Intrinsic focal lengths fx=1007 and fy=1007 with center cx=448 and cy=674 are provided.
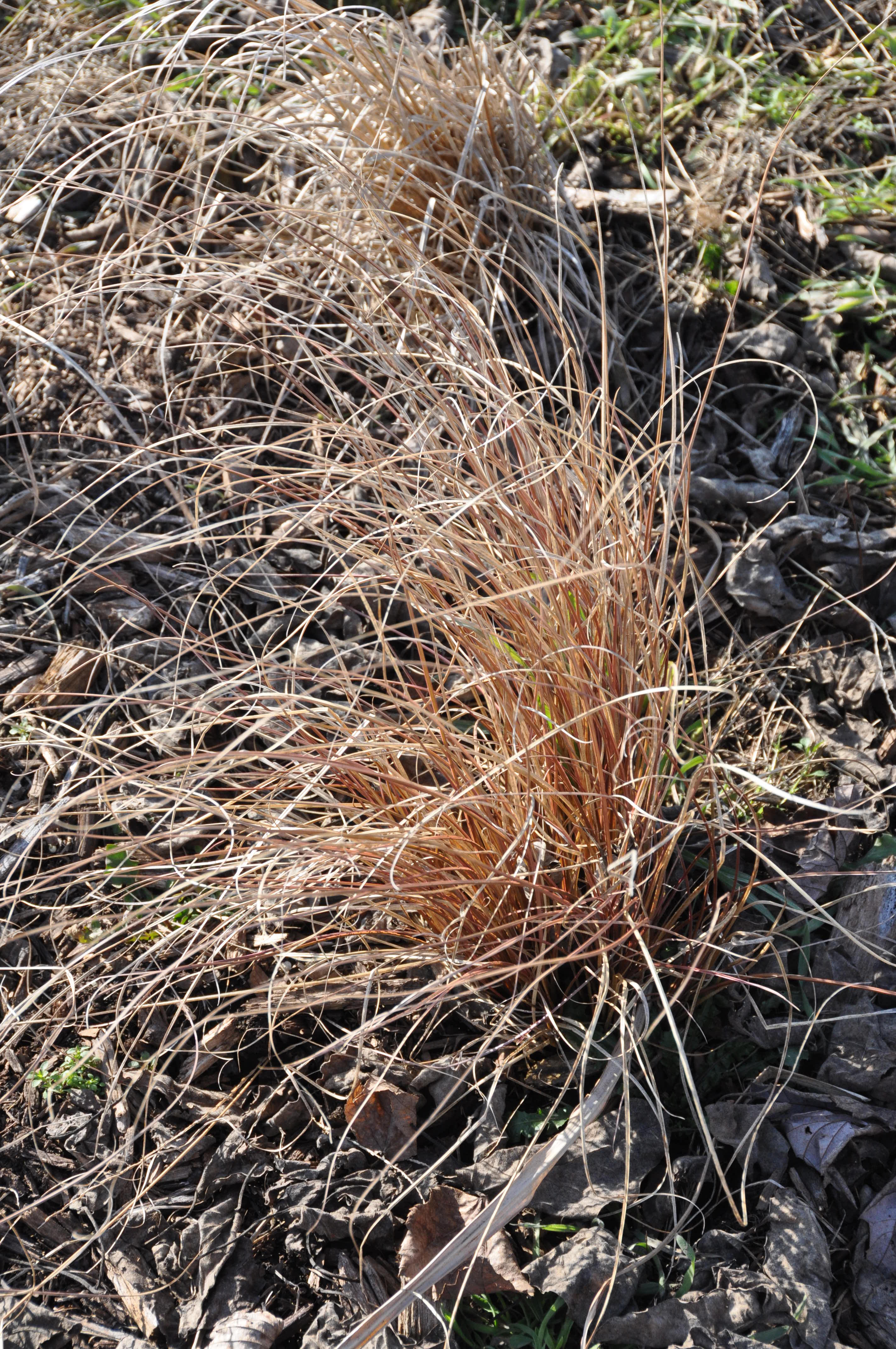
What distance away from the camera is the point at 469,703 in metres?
1.77

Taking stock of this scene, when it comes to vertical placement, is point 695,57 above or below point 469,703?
above

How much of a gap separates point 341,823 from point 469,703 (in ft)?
1.16

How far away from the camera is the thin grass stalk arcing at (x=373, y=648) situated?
4.18ft

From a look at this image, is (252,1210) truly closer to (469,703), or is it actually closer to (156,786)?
(156,786)

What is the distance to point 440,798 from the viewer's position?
1272mm

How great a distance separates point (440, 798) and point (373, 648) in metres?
0.48

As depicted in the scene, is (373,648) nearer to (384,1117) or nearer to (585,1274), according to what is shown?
(384,1117)

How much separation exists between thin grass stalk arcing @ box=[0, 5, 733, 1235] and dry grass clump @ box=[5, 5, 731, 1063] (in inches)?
0.4

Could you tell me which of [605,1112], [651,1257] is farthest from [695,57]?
[651,1257]

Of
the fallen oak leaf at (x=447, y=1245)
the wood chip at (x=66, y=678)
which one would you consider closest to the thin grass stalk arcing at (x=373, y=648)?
the wood chip at (x=66, y=678)

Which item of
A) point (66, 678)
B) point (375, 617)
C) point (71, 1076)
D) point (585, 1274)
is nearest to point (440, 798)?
point (375, 617)

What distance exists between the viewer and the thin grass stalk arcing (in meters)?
1.28

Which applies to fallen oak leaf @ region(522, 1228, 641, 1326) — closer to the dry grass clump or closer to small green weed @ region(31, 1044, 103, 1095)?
the dry grass clump

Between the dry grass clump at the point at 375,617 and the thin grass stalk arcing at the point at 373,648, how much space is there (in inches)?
0.4
